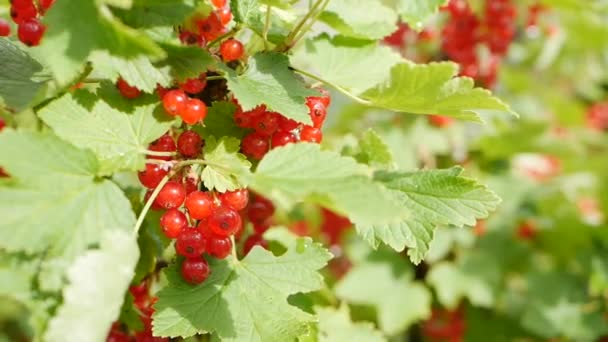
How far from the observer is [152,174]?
941 millimetres

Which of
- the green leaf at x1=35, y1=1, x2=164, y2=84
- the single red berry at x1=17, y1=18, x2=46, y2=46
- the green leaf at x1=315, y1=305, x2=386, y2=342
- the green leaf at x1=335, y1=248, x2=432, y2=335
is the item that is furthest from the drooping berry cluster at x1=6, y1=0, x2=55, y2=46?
the green leaf at x1=335, y1=248, x2=432, y2=335

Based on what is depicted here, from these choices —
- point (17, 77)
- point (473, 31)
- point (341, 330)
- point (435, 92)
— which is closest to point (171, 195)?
point (17, 77)

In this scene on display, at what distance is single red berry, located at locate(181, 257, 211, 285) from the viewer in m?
0.98

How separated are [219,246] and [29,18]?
0.40 m

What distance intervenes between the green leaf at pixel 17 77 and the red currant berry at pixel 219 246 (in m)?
0.31

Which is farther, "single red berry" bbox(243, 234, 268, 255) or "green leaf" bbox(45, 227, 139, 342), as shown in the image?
"single red berry" bbox(243, 234, 268, 255)

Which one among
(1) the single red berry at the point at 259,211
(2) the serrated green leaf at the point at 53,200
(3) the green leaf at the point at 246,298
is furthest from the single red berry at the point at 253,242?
(2) the serrated green leaf at the point at 53,200

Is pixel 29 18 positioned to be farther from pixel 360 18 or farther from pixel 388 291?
pixel 388 291

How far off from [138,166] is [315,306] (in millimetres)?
615

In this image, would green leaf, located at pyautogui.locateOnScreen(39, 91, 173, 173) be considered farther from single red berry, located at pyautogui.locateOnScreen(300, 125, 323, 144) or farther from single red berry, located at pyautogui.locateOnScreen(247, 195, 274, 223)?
single red berry, located at pyautogui.locateOnScreen(247, 195, 274, 223)

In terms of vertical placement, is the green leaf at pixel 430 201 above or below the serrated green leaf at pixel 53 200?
above

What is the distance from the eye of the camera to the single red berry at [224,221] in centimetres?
93

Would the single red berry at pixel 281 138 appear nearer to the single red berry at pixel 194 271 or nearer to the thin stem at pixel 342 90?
the thin stem at pixel 342 90

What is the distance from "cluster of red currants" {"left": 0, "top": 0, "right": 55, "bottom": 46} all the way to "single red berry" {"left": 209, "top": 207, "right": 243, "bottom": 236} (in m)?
0.33
